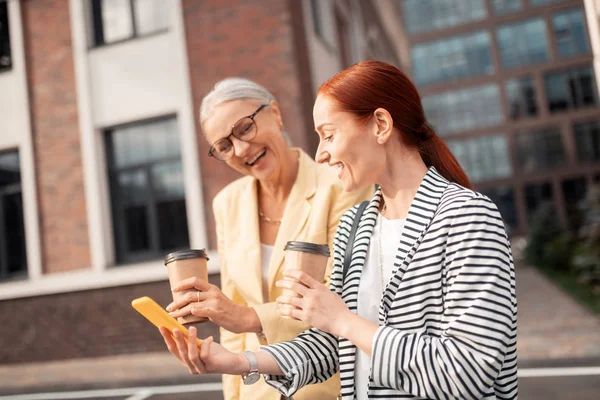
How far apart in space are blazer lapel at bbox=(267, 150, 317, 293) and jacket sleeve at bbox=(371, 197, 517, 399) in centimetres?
74

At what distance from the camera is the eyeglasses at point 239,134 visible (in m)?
1.80

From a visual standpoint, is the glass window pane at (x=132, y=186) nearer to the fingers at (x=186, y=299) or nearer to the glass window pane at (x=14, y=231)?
the glass window pane at (x=14, y=231)

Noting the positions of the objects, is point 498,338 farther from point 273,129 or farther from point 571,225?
point 571,225

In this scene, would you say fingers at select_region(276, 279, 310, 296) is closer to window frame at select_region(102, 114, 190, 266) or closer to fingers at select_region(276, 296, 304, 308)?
fingers at select_region(276, 296, 304, 308)

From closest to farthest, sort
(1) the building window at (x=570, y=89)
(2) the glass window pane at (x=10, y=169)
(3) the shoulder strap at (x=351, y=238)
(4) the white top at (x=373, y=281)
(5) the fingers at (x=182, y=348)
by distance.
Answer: (5) the fingers at (x=182, y=348)
(4) the white top at (x=373, y=281)
(3) the shoulder strap at (x=351, y=238)
(2) the glass window pane at (x=10, y=169)
(1) the building window at (x=570, y=89)

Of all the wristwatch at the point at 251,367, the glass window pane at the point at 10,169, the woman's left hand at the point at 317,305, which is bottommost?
the wristwatch at the point at 251,367

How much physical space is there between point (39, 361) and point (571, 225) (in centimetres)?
2489

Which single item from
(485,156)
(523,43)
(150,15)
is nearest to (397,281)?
(150,15)

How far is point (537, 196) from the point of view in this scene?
124 ft

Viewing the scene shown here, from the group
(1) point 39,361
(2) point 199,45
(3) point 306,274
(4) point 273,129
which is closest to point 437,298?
(3) point 306,274

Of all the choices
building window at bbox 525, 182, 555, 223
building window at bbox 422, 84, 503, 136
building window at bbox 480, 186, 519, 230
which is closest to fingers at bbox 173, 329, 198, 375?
building window at bbox 422, 84, 503, 136

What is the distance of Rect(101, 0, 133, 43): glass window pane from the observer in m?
8.50

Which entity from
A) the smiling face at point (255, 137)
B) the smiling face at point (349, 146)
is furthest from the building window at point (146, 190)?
the smiling face at point (349, 146)

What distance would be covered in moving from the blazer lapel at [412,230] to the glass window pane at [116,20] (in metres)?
8.20
